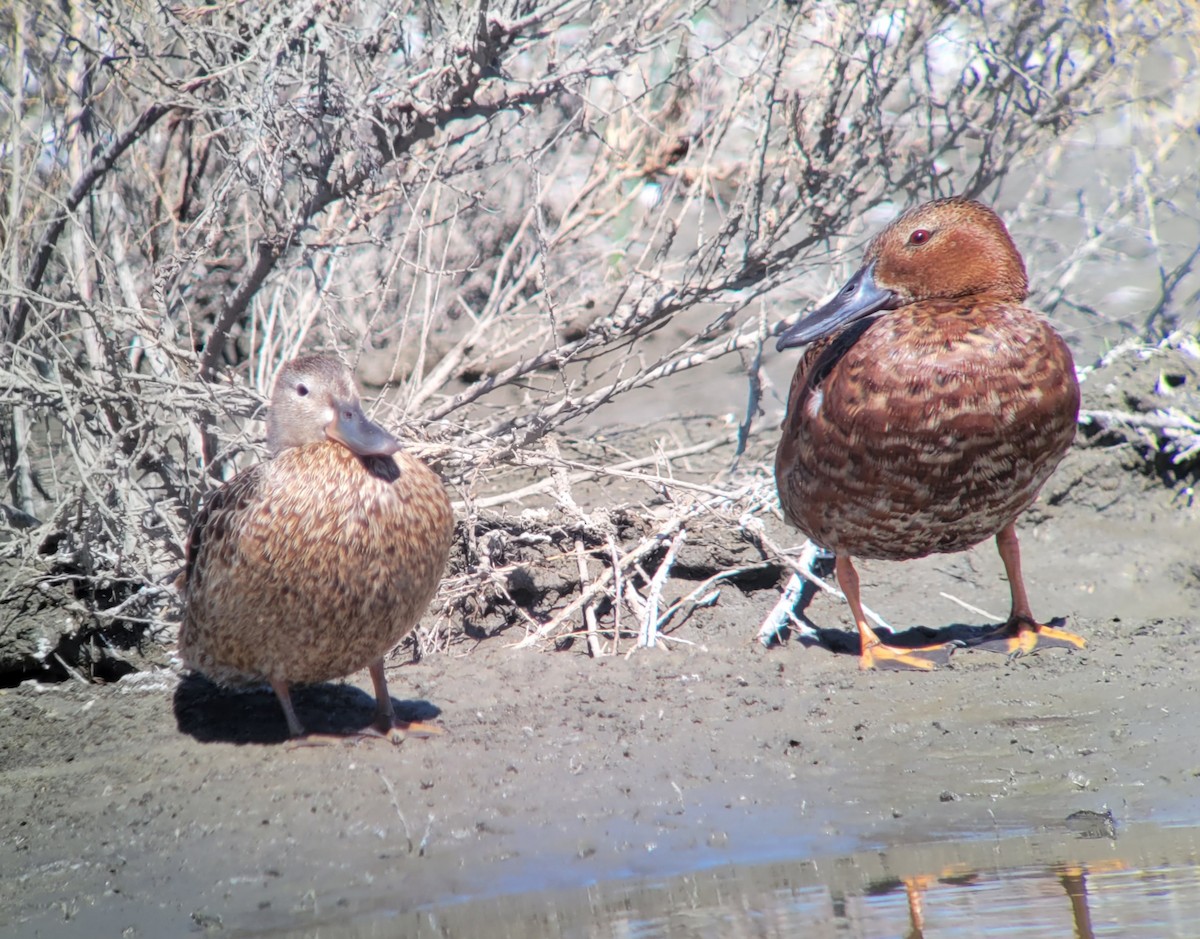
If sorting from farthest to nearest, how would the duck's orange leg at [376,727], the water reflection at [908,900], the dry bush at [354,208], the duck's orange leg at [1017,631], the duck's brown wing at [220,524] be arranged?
the dry bush at [354,208] → the duck's orange leg at [1017,631] → the duck's orange leg at [376,727] → the duck's brown wing at [220,524] → the water reflection at [908,900]

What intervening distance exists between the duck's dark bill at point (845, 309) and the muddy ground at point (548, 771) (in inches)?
52.8

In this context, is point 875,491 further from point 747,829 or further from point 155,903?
point 155,903

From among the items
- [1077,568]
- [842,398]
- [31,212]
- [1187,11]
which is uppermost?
[1187,11]

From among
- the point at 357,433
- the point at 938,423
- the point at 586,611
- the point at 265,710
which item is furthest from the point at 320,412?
the point at 938,423

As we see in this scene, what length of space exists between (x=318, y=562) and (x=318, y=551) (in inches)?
1.4

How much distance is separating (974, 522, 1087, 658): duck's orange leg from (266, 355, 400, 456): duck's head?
8.42 feet

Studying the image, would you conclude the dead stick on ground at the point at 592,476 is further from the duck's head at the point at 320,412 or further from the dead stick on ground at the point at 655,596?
the duck's head at the point at 320,412

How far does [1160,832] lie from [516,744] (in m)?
2.06

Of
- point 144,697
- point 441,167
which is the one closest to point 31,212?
point 441,167

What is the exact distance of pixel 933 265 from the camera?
16.4 feet

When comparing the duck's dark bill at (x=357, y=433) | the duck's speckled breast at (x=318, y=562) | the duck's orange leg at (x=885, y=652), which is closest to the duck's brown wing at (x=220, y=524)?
the duck's speckled breast at (x=318, y=562)

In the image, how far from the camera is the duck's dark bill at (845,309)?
16.8 feet

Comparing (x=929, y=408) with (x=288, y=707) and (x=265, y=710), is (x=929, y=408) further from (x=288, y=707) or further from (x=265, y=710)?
(x=265, y=710)

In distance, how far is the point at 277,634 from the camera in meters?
4.39
